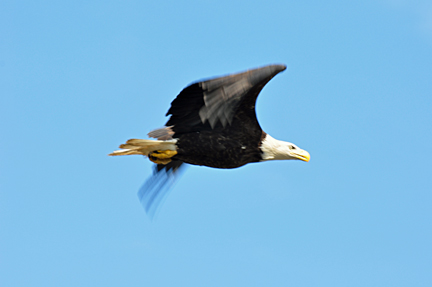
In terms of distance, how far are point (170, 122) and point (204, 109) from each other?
1.00 metres

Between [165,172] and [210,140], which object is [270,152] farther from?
[165,172]

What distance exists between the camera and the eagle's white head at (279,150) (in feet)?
30.6

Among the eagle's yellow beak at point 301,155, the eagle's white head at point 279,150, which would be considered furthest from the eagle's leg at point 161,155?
the eagle's yellow beak at point 301,155

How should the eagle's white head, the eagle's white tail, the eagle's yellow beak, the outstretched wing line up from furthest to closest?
the eagle's yellow beak < the eagle's white head < the eagle's white tail < the outstretched wing

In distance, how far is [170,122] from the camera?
895 centimetres

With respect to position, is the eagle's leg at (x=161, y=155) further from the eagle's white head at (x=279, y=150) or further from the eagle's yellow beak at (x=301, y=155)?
the eagle's yellow beak at (x=301, y=155)

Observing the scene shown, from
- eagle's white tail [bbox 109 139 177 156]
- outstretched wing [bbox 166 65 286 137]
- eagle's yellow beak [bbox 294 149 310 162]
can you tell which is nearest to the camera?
outstretched wing [bbox 166 65 286 137]

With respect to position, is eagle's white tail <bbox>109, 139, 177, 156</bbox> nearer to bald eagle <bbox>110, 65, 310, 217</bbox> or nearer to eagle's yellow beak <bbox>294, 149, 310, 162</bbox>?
bald eagle <bbox>110, 65, 310, 217</bbox>

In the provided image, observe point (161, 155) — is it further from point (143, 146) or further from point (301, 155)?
point (301, 155)

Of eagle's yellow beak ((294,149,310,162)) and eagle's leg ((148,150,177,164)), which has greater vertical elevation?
eagle's leg ((148,150,177,164))

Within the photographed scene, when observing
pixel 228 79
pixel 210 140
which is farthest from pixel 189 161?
pixel 228 79

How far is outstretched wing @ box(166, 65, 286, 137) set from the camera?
7.66 meters

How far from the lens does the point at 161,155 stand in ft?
30.6

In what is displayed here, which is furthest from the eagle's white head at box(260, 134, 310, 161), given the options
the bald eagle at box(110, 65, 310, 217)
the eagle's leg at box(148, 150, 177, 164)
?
the eagle's leg at box(148, 150, 177, 164)
